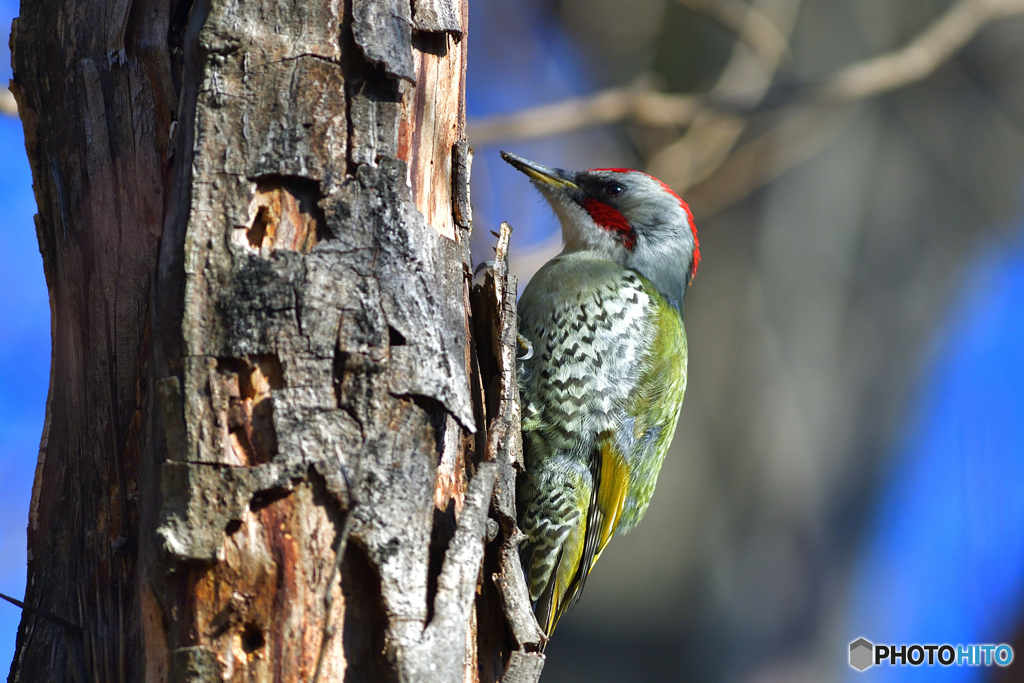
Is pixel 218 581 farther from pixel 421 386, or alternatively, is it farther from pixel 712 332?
pixel 712 332

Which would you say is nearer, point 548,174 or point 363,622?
point 363,622

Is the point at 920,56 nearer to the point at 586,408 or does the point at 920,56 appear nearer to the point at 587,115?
the point at 587,115

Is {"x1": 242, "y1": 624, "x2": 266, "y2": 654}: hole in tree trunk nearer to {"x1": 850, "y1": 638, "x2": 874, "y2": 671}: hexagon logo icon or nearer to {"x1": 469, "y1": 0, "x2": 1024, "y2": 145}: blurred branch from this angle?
{"x1": 469, "y1": 0, "x2": 1024, "y2": 145}: blurred branch

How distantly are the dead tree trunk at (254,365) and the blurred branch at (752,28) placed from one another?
4.00m

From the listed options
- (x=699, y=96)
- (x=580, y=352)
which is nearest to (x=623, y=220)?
(x=580, y=352)

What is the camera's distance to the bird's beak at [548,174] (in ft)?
12.7

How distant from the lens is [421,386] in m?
1.76

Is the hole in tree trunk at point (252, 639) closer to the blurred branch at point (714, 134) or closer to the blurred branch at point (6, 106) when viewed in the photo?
the blurred branch at point (6, 106)

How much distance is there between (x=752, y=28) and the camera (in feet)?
18.4

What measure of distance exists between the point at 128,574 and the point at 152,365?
438mm

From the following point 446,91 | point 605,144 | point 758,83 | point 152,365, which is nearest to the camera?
point 152,365

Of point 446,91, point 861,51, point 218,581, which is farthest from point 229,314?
point 861,51

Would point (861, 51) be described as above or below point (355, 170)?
above

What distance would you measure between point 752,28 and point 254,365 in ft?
15.8
